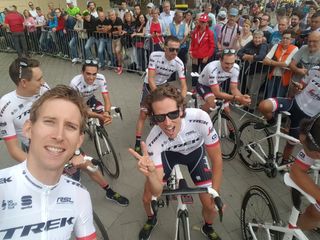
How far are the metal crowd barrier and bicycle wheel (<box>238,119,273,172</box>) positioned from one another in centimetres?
187

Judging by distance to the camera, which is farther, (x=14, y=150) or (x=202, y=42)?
(x=202, y=42)

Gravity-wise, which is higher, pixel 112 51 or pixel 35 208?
pixel 35 208

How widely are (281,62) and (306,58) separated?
0.59 metres

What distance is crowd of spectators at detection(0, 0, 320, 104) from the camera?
5789mm

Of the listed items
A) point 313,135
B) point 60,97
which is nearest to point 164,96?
point 60,97

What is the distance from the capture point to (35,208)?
172 cm

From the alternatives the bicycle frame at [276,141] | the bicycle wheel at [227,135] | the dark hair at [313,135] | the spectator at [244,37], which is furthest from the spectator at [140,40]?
the dark hair at [313,135]

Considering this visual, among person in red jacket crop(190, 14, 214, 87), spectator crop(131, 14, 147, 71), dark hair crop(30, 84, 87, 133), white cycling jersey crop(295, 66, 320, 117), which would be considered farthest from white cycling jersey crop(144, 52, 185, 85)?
Result: spectator crop(131, 14, 147, 71)

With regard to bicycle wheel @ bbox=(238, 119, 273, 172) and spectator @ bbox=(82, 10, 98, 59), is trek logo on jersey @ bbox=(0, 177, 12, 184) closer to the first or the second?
bicycle wheel @ bbox=(238, 119, 273, 172)

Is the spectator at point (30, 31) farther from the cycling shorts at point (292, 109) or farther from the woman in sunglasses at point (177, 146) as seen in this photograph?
the cycling shorts at point (292, 109)

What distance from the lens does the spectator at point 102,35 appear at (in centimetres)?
1038

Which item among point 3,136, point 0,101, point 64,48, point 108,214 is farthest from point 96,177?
point 64,48

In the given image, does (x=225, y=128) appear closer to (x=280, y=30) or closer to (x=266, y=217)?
(x=266, y=217)

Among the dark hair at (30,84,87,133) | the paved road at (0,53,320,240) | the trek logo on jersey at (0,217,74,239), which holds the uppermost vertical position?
the dark hair at (30,84,87,133)
